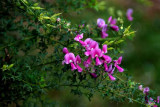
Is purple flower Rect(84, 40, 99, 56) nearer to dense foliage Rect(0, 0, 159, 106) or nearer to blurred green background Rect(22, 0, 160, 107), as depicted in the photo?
dense foliage Rect(0, 0, 159, 106)

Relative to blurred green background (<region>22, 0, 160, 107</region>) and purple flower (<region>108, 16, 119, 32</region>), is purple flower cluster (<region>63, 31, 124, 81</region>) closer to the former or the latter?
purple flower (<region>108, 16, 119, 32</region>)

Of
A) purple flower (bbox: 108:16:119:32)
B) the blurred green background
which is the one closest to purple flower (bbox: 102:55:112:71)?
purple flower (bbox: 108:16:119:32)

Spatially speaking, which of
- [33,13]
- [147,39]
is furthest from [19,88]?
[147,39]

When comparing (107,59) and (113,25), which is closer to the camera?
(107,59)

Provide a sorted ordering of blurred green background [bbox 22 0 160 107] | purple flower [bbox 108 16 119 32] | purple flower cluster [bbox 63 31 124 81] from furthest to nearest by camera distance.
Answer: blurred green background [bbox 22 0 160 107]
purple flower [bbox 108 16 119 32]
purple flower cluster [bbox 63 31 124 81]

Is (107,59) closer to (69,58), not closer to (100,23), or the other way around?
(69,58)

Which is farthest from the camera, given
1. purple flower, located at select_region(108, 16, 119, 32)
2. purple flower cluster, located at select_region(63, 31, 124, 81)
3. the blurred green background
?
the blurred green background

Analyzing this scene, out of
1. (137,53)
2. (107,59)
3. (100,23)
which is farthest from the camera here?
(137,53)

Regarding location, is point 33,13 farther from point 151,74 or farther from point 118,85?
point 151,74

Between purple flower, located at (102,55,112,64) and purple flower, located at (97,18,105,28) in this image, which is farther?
purple flower, located at (97,18,105,28)

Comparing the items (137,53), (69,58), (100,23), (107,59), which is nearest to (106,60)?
(107,59)

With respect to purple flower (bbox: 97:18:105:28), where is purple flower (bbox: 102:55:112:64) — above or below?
below

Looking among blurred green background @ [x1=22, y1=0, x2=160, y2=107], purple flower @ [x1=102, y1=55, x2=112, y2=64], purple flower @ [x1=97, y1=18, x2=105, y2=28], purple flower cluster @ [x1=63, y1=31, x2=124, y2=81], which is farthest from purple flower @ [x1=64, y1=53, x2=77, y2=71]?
A: blurred green background @ [x1=22, y1=0, x2=160, y2=107]

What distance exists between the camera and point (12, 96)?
4.58 ft
